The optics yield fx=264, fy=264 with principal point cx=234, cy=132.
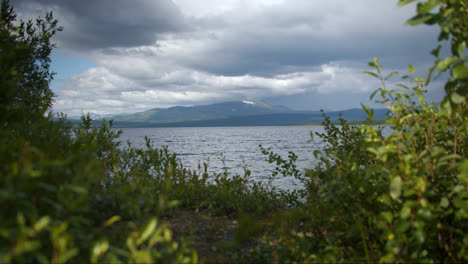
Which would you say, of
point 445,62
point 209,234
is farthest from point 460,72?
point 209,234

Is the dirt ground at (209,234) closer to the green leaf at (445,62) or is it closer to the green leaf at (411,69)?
the green leaf at (445,62)

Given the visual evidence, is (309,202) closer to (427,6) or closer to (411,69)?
(411,69)

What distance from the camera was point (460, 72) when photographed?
2.28 m

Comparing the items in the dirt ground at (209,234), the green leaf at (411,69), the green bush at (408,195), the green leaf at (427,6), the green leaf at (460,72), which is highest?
the green leaf at (427,6)

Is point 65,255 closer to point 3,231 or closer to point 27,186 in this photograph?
point 3,231

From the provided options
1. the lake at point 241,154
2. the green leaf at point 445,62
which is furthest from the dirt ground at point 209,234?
the green leaf at point 445,62

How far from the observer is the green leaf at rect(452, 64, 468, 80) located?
227 cm

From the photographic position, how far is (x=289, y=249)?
3748 millimetres

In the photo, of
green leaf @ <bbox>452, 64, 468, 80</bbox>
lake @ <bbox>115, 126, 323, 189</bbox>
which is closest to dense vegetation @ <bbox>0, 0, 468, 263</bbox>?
green leaf @ <bbox>452, 64, 468, 80</bbox>

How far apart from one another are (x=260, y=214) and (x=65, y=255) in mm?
5284

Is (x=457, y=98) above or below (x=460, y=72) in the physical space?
below

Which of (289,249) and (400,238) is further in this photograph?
(289,249)

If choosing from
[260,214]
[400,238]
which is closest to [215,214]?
[260,214]

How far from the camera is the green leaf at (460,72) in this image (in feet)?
7.45
